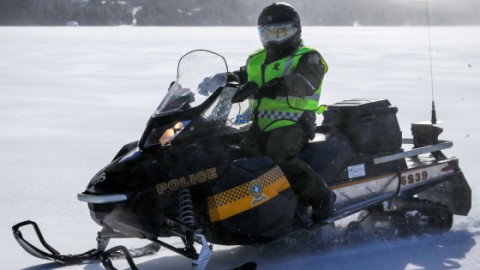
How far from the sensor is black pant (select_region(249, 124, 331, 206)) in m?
3.88

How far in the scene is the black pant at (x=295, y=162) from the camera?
12.7 feet

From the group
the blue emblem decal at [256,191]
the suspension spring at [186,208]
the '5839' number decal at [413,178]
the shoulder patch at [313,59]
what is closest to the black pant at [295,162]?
the blue emblem decal at [256,191]

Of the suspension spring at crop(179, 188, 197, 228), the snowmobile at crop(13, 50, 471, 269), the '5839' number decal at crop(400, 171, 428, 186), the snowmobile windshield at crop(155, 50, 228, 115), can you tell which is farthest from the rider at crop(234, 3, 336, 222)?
the '5839' number decal at crop(400, 171, 428, 186)

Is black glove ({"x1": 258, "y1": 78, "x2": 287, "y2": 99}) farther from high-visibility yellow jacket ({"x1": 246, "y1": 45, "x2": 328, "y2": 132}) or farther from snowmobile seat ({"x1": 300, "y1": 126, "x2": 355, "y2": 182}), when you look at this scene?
snowmobile seat ({"x1": 300, "y1": 126, "x2": 355, "y2": 182})

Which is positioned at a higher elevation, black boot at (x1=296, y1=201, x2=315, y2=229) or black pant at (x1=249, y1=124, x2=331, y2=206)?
black pant at (x1=249, y1=124, x2=331, y2=206)

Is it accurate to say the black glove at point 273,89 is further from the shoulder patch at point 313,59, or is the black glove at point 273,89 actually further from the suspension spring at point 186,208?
the suspension spring at point 186,208

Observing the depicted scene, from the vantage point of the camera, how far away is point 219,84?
3.73 metres

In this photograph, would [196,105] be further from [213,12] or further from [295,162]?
[213,12]

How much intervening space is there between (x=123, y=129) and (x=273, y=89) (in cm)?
476

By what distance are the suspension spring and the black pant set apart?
0.60 m

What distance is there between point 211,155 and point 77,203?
71.2 inches

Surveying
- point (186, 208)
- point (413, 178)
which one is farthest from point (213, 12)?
point (186, 208)

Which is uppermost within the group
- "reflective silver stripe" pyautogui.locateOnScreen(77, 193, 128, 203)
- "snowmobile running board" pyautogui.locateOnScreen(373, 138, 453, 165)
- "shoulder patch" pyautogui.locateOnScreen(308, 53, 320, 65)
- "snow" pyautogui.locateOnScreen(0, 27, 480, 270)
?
"shoulder patch" pyautogui.locateOnScreen(308, 53, 320, 65)

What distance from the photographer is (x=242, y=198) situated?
11.9 feet
